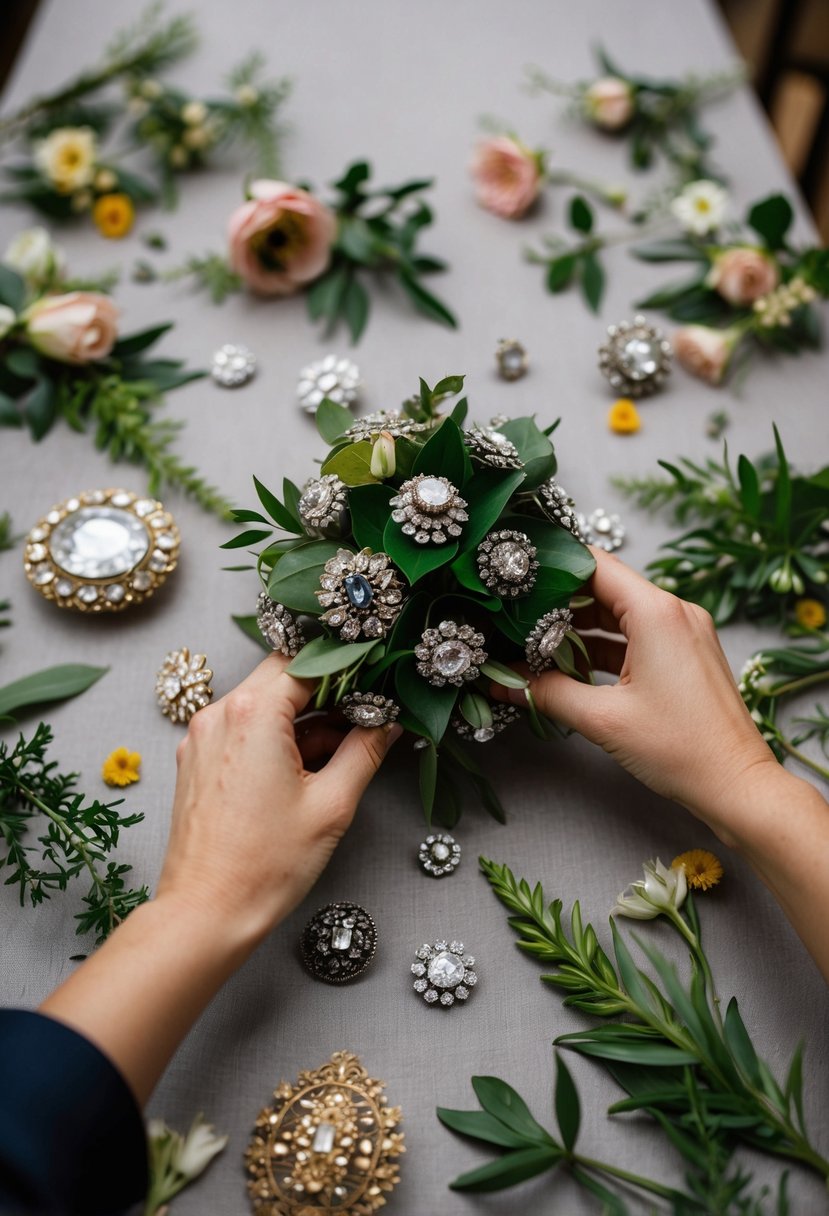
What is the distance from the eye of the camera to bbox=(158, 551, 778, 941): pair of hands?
83 centimetres

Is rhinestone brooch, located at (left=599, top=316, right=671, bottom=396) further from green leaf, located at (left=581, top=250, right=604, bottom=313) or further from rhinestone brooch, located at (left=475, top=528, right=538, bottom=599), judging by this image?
rhinestone brooch, located at (left=475, top=528, right=538, bottom=599)

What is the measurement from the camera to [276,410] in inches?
51.3

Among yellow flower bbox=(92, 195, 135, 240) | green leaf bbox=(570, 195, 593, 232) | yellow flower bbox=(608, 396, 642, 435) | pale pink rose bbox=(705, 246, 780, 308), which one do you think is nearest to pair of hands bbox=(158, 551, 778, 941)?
yellow flower bbox=(608, 396, 642, 435)

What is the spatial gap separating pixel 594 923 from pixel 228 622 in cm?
53

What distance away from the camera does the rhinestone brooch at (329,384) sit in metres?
1.27

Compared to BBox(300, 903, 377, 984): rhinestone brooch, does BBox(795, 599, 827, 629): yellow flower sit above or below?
above

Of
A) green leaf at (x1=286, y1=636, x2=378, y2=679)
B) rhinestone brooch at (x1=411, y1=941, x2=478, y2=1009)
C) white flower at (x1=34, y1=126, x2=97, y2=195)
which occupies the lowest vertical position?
rhinestone brooch at (x1=411, y1=941, x2=478, y2=1009)

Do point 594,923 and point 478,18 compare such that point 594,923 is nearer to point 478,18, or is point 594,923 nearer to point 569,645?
point 569,645

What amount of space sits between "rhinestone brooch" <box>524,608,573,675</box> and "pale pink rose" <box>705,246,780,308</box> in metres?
0.71

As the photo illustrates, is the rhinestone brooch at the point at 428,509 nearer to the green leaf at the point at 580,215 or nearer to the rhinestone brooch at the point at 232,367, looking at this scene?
the rhinestone brooch at the point at 232,367

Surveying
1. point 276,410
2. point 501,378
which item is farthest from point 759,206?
point 276,410

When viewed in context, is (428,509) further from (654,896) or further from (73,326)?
(73,326)

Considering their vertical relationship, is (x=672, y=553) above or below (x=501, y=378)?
below

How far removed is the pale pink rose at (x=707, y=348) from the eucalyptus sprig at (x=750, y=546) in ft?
0.71
